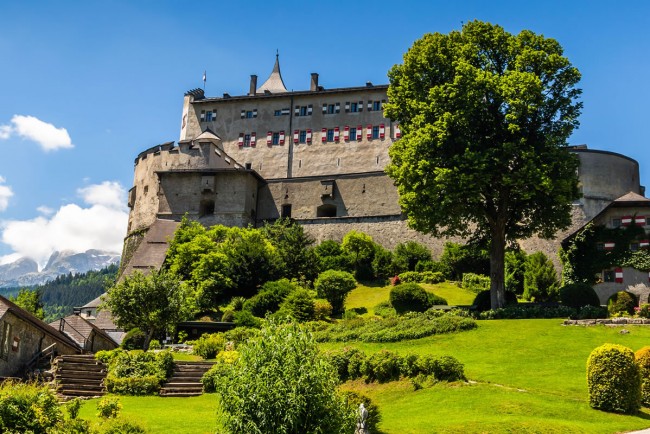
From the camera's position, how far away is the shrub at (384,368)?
84.5 ft

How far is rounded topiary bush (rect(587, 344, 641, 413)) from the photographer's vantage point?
2069 centimetres

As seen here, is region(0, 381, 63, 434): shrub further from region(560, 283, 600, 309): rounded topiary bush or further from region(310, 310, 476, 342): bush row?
region(560, 283, 600, 309): rounded topiary bush

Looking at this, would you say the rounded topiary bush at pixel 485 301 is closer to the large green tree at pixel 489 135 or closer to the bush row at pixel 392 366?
the large green tree at pixel 489 135

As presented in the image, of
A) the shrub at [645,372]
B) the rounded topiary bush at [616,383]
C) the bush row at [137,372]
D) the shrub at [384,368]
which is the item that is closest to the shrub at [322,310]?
the bush row at [137,372]

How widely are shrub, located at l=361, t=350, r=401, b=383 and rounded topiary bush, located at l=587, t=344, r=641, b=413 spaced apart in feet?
23.5

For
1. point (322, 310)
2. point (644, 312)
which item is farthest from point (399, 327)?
point (644, 312)

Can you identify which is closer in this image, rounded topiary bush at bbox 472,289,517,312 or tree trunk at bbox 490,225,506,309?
tree trunk at bbox 490,225,506,309

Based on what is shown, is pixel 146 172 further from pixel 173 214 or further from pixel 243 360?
pixel 243 360

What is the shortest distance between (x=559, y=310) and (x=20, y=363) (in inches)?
1003

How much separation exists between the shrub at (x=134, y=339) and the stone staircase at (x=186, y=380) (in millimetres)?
11781

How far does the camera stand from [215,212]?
71.3 m

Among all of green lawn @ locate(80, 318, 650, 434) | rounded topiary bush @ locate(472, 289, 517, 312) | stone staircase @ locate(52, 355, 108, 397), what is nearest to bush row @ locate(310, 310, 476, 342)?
green lawn @ locate(80, 318, 650, 434)

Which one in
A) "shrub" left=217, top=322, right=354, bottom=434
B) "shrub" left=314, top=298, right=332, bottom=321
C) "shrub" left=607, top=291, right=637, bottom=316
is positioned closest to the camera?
"shrub" left=217, top=322, right=354, bottom=434

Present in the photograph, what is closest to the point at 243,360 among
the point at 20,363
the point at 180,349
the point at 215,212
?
the point at 20,363
